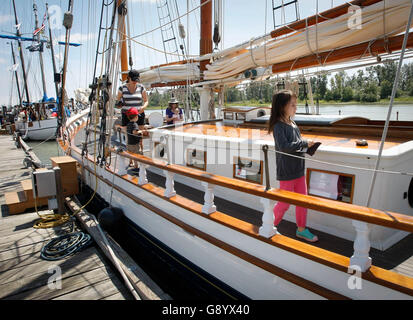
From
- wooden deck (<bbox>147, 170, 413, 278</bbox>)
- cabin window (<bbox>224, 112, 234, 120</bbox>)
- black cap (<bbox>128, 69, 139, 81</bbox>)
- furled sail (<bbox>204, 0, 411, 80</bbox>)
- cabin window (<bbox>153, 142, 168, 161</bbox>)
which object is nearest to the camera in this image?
wooden deck (<bbox>147, 170, 413, 278</bbox>)

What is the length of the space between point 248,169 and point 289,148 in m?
1.22

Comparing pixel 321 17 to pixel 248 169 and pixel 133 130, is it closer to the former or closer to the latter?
pixel 248 169

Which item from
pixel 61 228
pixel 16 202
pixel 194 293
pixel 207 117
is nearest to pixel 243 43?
pixel 207 117

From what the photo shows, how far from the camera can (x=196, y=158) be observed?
4.36 metres

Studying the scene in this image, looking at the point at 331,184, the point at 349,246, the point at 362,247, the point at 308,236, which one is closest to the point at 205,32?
the point at 331,184

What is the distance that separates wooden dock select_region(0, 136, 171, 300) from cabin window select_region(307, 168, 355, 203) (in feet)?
6.90

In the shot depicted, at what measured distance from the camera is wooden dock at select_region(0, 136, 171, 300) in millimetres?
3379

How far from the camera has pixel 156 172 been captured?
552cm

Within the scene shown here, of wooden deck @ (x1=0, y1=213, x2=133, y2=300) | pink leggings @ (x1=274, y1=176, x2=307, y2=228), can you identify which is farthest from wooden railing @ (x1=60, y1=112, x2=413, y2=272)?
wooden deck @ (x1=0, y1=213, x2=133, y2=300)

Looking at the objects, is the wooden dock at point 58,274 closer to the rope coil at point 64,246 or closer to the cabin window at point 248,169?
the rope coil at point 64,246

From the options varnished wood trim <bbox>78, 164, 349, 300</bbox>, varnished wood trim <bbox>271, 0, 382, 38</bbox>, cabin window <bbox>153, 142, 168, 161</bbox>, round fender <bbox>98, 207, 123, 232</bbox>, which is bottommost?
round fender <bbox>98, 207, 123, 232</bbox>

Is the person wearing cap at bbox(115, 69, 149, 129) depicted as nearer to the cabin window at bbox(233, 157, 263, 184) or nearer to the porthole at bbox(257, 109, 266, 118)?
the porthole at bbox(257, 109, 266, 118)

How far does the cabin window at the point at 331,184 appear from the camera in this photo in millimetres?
2802

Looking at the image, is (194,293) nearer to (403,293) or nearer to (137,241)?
(137,241)
